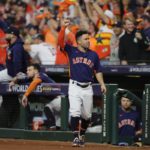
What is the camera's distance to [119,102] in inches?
406

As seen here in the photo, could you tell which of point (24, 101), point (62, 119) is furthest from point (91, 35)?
point (62, 119)

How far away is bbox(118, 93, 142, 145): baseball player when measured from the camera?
1018 cm

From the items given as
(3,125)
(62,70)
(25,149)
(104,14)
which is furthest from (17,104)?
(104,14)

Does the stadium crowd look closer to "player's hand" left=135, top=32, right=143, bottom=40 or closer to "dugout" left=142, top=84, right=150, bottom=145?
"player's hand" left=135, top=32, right=143, bottom=40

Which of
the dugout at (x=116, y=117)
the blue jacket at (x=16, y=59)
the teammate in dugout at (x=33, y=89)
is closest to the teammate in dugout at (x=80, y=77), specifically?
the dugout at (x=116, y=117)

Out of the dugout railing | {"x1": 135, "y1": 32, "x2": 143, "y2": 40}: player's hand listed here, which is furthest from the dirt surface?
{"x1": 135, "y1": 32, "x2": 143, "y2": 40}: player's hand

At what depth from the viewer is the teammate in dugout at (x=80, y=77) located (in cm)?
951

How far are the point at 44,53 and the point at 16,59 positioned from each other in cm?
178

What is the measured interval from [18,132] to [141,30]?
2.95 meters

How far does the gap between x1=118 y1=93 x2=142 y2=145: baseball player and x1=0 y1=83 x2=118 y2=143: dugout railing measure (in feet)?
0.58

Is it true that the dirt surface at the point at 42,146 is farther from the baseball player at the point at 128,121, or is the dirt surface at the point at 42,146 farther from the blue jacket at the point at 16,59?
the blue jacket at the point at 16,59

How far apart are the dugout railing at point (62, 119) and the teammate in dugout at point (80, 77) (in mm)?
675

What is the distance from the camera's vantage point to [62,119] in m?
10.6

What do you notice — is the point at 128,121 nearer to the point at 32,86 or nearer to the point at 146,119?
the point at 146,119
